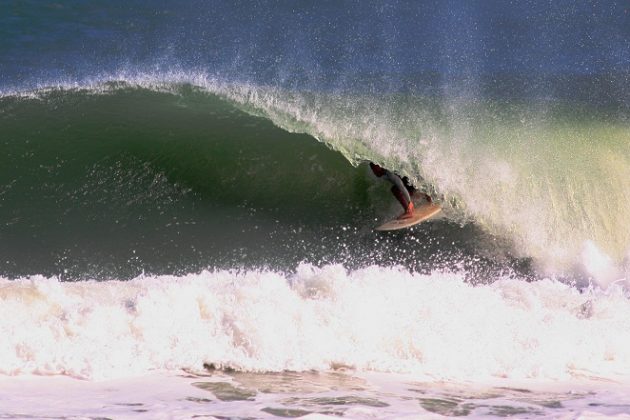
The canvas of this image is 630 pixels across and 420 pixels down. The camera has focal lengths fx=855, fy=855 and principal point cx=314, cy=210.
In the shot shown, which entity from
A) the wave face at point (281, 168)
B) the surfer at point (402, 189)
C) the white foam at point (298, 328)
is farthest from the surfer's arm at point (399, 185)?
the white foam at point (298, 328)

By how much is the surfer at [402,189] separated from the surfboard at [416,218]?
0.05m

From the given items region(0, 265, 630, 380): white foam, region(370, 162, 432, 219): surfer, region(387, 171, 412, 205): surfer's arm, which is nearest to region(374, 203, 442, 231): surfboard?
region(370, 162, 432, 219): surfer

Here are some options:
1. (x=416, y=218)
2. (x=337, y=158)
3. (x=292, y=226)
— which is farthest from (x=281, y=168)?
(x=416, y=218)

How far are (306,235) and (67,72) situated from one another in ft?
19.4

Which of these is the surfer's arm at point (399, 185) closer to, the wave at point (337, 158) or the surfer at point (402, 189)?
the surfer at point (402, 189)

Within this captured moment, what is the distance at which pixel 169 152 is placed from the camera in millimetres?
10656

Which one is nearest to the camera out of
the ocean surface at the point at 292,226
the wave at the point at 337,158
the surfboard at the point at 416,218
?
the ocean surface at the point at 292,226

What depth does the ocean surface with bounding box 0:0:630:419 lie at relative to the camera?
6.64m

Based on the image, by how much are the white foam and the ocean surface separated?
2cm

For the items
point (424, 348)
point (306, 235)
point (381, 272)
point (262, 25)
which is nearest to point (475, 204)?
point (306, 235)

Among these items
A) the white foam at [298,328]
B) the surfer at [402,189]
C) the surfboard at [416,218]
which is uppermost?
the surfer at [402,189]

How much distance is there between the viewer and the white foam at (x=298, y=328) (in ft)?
22.0

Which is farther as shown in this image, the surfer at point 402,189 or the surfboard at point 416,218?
the surfer at point 402,189

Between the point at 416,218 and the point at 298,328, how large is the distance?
337cm
